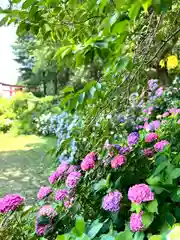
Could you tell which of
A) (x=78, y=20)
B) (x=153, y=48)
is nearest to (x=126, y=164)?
(x=153, y=48)

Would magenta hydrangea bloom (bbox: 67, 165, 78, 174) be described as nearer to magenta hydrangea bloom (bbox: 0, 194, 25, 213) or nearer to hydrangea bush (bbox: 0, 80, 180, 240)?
hydrangea bush (bbox: 0, 80, 180, 240)

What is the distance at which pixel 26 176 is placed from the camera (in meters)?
3.92

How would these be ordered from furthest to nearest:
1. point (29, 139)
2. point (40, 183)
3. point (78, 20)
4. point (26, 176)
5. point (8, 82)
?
point (8, 82) < point (29, 139) < point (26, 176) < point (40, 183) < point (78, 20)

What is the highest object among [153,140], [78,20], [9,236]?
[78,20]

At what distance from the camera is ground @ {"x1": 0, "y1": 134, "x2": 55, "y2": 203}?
3414 millimetres

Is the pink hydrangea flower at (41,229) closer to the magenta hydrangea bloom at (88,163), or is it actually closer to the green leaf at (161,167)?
the magenta hydrangea bloom at (88,163)

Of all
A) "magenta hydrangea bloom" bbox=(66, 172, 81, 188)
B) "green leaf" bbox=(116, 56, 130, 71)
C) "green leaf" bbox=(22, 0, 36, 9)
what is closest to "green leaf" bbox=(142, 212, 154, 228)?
"magenta hydrangea bloom" bbox=(66, 172, 81, 188)

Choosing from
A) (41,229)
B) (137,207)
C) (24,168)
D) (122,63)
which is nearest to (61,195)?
(41,229)

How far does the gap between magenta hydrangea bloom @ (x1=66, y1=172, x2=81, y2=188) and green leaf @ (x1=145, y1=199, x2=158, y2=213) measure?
0.33 metres

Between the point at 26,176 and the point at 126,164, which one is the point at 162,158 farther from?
the point at 26,176

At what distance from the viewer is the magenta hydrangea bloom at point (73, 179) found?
1127mm

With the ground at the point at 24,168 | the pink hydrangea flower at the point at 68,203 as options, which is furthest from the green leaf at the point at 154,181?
the ground at the point at 24,168

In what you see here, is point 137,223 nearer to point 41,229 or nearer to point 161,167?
point 161,167

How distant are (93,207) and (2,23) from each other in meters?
0.74
